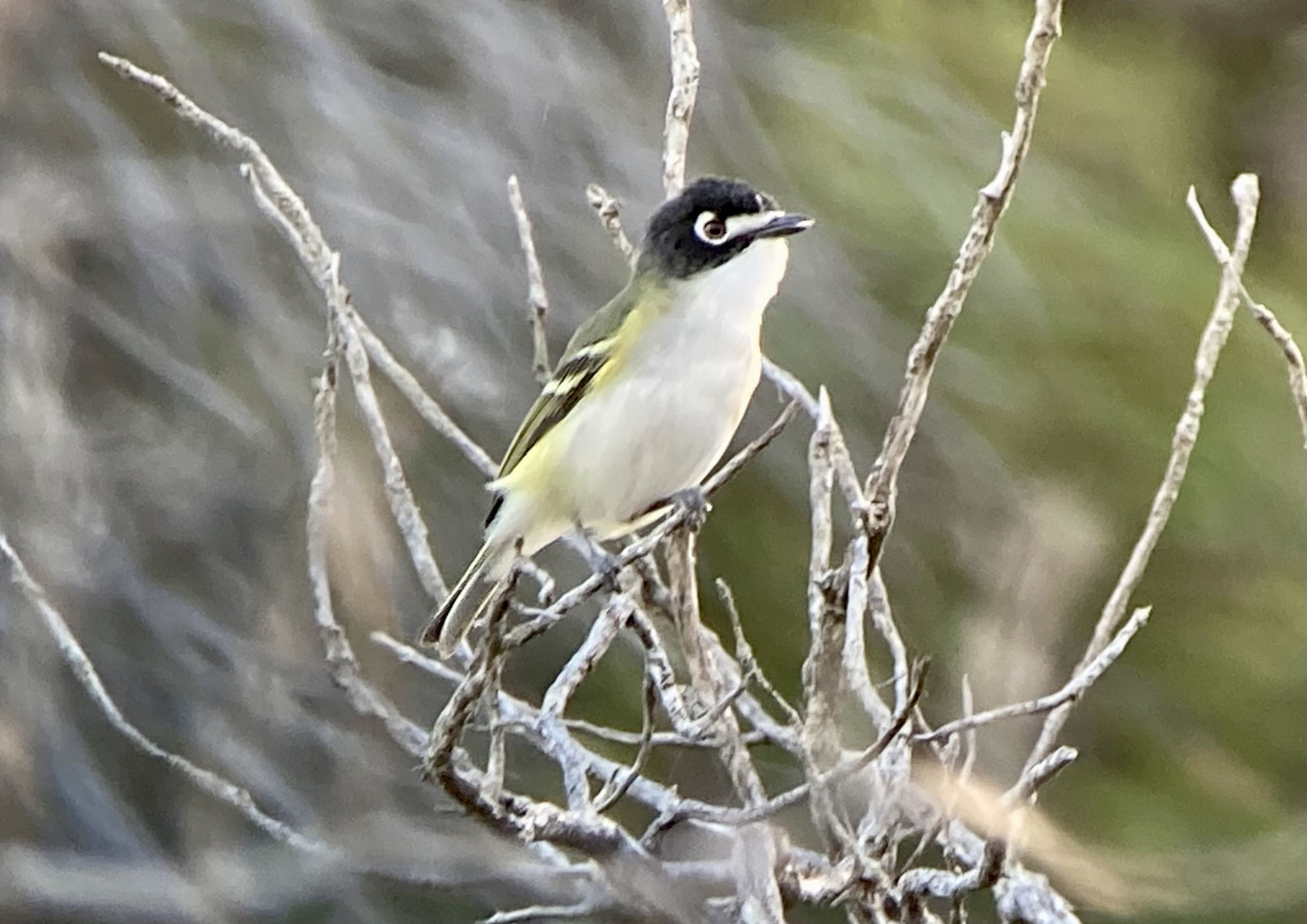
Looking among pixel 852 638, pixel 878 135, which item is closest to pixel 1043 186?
pixel 878 135

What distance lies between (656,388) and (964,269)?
870 mm

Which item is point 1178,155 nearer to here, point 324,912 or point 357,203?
point 357,203

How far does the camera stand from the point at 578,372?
247 centimetres

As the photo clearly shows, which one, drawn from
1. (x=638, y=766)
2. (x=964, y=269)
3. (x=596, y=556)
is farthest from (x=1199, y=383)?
(x=596, y=556)

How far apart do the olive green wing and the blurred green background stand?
14.4 inches

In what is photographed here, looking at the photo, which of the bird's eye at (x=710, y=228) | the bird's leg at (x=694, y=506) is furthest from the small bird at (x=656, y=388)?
the bird's leg at (x=694, y=506)

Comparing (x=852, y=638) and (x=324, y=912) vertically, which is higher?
(x=852, y=638)

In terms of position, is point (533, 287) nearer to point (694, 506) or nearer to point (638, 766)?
point (694, 506)

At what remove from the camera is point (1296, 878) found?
3.07m

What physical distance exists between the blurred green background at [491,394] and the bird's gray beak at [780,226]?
2.00ft

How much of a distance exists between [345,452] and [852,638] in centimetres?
155

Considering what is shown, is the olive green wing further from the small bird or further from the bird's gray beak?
the bird's gray beak

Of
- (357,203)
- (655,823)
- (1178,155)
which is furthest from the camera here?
(1178,155)

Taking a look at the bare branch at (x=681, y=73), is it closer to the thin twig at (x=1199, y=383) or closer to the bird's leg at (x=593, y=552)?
the bird's leg at (x=593, y=552)
